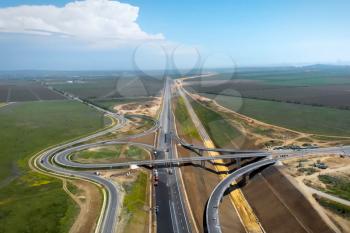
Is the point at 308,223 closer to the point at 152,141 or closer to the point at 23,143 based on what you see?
the point at 152,141

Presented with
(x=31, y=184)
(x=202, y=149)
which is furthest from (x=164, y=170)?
(x=31, y=184)

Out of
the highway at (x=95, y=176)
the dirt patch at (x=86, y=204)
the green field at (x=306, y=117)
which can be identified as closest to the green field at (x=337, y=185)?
the highway at (x=95, y=176)

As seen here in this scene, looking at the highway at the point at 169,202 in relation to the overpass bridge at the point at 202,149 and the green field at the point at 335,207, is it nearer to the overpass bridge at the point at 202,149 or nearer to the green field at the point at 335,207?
the overpass bridge at the point at 202,149

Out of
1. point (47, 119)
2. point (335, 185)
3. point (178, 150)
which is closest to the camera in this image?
point (335, 185)

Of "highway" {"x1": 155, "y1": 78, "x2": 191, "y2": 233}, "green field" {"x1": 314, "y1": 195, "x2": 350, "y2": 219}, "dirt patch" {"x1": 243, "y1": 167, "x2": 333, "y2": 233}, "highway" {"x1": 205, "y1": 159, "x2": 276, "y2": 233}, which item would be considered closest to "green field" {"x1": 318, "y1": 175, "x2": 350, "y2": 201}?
"green field" {"x1": 314, "y1": 195, "x2": 350, "y2": 219}

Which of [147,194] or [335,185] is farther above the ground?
[335,185]

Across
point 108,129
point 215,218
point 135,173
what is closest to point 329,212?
point 215,218

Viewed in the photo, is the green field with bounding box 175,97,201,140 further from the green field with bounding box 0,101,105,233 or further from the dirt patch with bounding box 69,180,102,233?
the dirt patch with bounding box 69,180,102,233
